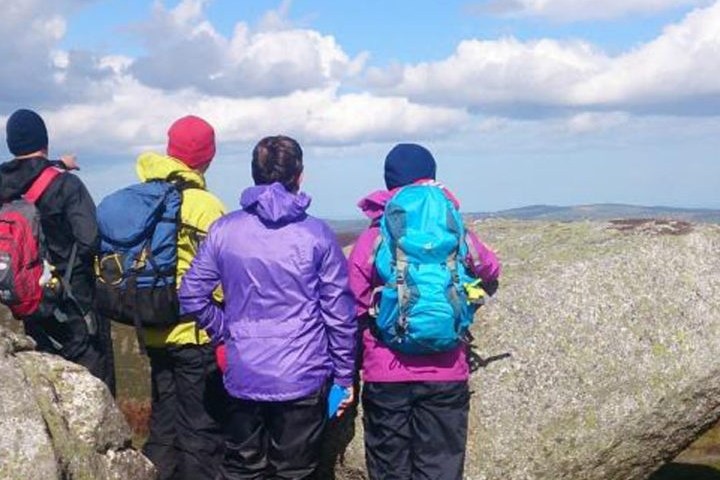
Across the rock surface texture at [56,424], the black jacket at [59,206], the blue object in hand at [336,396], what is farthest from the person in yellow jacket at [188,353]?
the blue object in hand at [336,396]

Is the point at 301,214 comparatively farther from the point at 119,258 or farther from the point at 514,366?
the point at 514,366

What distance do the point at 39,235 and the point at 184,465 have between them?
3.14 m

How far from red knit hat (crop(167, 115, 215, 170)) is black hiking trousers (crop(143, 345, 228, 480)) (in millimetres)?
2130

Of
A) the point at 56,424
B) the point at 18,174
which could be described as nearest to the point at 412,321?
the point at 56,424

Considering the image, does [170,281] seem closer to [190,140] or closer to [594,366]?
[190,140]

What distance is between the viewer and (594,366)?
1070cm

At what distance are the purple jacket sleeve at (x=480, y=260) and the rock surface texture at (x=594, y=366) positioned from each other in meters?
1.28

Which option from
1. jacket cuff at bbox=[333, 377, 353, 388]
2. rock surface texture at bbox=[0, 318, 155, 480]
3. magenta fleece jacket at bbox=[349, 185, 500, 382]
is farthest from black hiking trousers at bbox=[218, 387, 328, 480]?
rock surface texture at bbox=[0, 318, 155, 480]

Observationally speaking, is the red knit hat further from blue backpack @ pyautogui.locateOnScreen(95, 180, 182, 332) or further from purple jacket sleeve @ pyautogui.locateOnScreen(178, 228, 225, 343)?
purple jacket sleeve @ pyautogui.locateOnScreen(178, 228, 225, 343)

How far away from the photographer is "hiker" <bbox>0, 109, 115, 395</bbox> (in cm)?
1038

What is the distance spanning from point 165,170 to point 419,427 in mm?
3971

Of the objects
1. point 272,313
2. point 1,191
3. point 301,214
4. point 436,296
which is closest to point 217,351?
point 272,313

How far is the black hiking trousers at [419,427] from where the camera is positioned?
30.5 feet

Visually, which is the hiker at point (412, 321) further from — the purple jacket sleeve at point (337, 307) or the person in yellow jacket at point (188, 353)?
the person in yellow jacket at point (188, 353)
